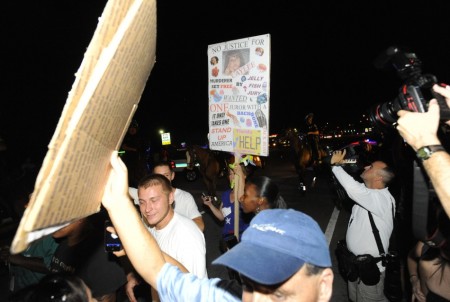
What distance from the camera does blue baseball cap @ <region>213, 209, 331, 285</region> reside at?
1466 mm

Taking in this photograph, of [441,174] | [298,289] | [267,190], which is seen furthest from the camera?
[267,190]

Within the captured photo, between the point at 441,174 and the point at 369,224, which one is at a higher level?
the point at 441,174

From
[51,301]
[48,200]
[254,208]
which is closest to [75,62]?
[254,208]

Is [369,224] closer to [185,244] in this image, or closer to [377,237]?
[377,237]

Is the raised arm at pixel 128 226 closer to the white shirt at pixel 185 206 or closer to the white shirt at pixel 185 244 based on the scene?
the white shirt at pixel 185 244

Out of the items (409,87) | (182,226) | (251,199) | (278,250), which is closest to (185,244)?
(182,226)

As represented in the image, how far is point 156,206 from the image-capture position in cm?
333

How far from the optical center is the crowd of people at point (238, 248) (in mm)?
1540

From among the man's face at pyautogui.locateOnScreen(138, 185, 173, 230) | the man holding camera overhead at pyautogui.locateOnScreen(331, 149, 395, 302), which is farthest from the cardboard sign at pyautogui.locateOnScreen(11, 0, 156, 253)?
the man holding camera overhead at pyautogui.locateOnScreen(331, 149, 395, 302)

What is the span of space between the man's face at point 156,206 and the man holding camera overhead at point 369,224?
2.24 meters

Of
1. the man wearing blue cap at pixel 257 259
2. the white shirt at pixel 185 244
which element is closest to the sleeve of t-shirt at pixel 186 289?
the man wearing blue cap at pixel 257 259

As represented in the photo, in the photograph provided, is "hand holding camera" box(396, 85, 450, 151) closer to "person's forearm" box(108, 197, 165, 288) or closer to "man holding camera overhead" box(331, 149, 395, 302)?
"person's forearm" box(108, 197, 165, 288)

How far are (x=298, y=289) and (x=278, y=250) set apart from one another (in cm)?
19

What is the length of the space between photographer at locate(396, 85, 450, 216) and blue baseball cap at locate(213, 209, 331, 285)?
772mm
